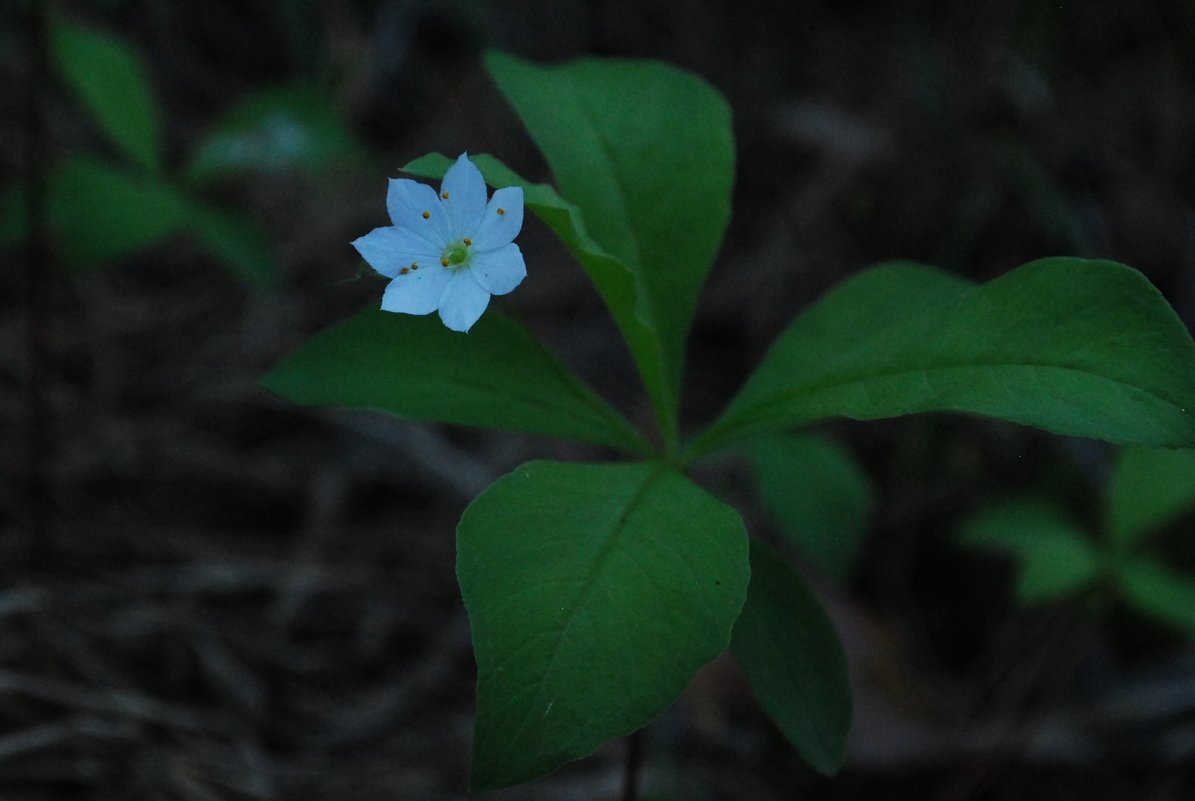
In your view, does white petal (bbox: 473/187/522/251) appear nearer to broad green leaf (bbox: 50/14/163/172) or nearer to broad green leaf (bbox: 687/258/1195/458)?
broad green leaf (bbox: 687/258/1195/458)

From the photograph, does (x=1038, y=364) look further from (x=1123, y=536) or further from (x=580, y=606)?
(x=1123, y=536)

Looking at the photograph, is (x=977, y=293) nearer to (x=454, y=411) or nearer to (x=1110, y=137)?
(x=454, y=411)

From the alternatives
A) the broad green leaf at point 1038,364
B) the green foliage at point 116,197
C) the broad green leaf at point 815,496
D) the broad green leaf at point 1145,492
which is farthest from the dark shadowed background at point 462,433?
the broad green leaf at point 1038,364

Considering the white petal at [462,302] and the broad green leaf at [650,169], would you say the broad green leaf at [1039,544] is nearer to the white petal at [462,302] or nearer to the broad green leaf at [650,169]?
the broad green leaf at [650,169]

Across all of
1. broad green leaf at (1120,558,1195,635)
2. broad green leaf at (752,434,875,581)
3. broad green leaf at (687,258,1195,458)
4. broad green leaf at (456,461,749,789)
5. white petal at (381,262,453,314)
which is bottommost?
broad green leaf at (1120,558,1195,635)

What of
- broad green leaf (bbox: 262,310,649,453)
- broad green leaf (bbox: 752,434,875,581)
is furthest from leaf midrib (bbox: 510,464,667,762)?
broad green leaf (bbox: 752,434,875,581)
